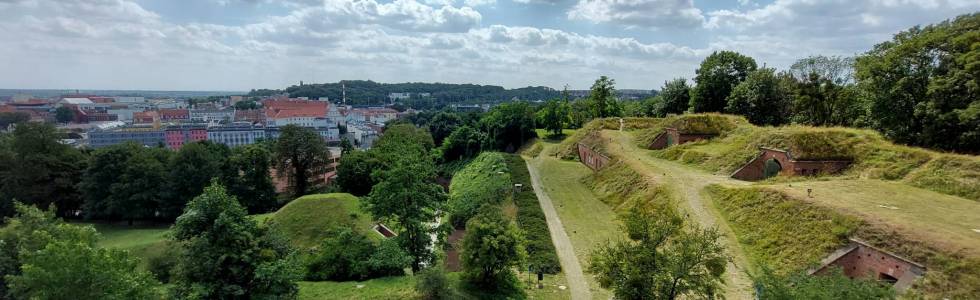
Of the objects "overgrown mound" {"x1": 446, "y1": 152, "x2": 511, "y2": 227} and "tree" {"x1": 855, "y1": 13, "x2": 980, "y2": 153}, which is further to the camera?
"overgrown mound" {"x1": 446, "y1": 152, "x2": 511, "y2": 227}

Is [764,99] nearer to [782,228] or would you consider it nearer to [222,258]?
[782,228]

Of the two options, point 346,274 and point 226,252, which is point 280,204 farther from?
point 226,252

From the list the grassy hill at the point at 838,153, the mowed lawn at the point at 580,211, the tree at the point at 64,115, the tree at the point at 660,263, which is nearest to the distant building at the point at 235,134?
the tree at the point at 64,115

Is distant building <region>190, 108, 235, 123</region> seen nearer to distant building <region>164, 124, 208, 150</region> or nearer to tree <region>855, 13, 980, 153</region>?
distant building <region>164, 124, 208, 150</region>

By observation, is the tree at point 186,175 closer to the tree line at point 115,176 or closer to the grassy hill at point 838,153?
the tree line at point 115,176

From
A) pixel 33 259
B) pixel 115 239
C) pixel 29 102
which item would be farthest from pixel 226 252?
pixel 29 102

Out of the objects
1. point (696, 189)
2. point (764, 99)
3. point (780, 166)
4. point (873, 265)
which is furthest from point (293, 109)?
point (873, 265)

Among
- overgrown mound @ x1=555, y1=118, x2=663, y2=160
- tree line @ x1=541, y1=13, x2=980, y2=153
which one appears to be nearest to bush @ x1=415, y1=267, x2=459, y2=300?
tree line @ x1=541, y1=13, x2=980, y2=153
